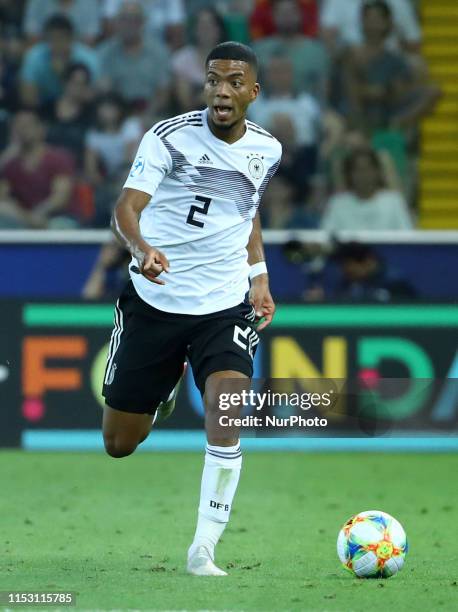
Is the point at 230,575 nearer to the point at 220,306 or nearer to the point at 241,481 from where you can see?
the point at 220,306

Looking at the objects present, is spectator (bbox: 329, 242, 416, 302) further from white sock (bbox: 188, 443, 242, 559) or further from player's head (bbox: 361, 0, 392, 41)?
white sock (bbox: 188, 443, 242, 559)

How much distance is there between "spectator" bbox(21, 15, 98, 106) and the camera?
46.4 feet

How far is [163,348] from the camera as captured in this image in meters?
6.31

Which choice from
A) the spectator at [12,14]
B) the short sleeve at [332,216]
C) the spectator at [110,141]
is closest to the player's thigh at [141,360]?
the short sleeve at [332,216]

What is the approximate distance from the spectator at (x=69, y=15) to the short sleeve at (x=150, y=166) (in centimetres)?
885

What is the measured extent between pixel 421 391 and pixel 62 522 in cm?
455

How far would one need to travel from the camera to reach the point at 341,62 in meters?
14.2

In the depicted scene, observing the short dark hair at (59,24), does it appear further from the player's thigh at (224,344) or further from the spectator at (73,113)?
the player's thigh at (224,344)

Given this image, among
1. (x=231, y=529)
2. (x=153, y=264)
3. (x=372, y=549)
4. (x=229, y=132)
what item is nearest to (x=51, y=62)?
(x=231, y=529)

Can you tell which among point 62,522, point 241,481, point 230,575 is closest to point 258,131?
point 230,575

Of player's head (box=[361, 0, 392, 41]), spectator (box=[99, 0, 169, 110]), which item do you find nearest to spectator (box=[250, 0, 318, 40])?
player's head (box=[361, 0, 392, 41])

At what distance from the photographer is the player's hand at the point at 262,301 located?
6.29 m

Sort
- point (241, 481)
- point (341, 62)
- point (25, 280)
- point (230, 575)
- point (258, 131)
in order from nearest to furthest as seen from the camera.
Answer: point (230, 575), point (258, 131), point (241, 481), point (25, 280), point (341, 62)

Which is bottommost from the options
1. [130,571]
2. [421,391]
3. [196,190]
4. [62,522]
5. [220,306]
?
[421,391]
